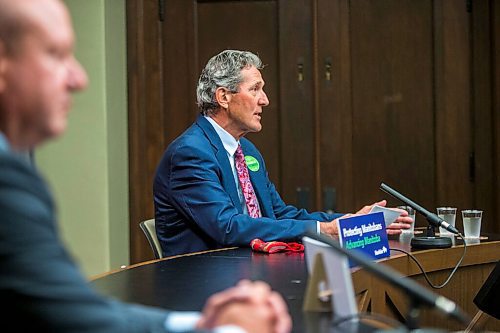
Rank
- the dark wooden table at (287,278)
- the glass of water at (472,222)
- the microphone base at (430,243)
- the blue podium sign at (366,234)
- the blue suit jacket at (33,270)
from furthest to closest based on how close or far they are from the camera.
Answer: the glass of water at (472,222) → the microphone base at (430,243) → the blue podium sign at (366,234) → the dark wooden table at (287,278) → the blue suit jacket at (33,270)

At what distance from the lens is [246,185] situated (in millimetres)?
3369

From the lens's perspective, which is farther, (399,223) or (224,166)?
(224,166)

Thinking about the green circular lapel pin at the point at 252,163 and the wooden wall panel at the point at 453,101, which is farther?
the wooden wall panel at the point at 453,101

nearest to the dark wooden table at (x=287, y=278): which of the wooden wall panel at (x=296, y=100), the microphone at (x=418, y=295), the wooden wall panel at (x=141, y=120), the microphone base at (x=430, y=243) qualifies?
the microphone base at (x=430, y=243)

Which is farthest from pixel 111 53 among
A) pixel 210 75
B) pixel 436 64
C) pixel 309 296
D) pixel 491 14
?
pixel 309 296

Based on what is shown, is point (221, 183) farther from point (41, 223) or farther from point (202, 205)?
point (41, 223)

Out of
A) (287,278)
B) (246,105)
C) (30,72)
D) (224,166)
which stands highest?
(246,105)

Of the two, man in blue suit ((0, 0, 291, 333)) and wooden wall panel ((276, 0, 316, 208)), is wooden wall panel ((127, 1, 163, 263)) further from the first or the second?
man in blue suit ((0, 0, 291, 333))

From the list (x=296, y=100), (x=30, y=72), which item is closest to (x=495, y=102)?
(x=296, y=100)

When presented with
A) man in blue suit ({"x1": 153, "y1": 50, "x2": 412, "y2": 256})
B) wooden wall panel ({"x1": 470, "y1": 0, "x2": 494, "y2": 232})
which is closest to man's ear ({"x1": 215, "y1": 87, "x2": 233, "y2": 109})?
man in blue suit ({"x1": 153, "y1": 50, "x2": 412, "y2": 256})

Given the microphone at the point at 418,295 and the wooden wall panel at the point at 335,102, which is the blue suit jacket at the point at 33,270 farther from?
the wooden wall panel at the point at 335,102

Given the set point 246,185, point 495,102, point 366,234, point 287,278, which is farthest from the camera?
point 495,102

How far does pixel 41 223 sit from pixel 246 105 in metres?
2.36

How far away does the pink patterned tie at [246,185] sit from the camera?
3346 millimetres
